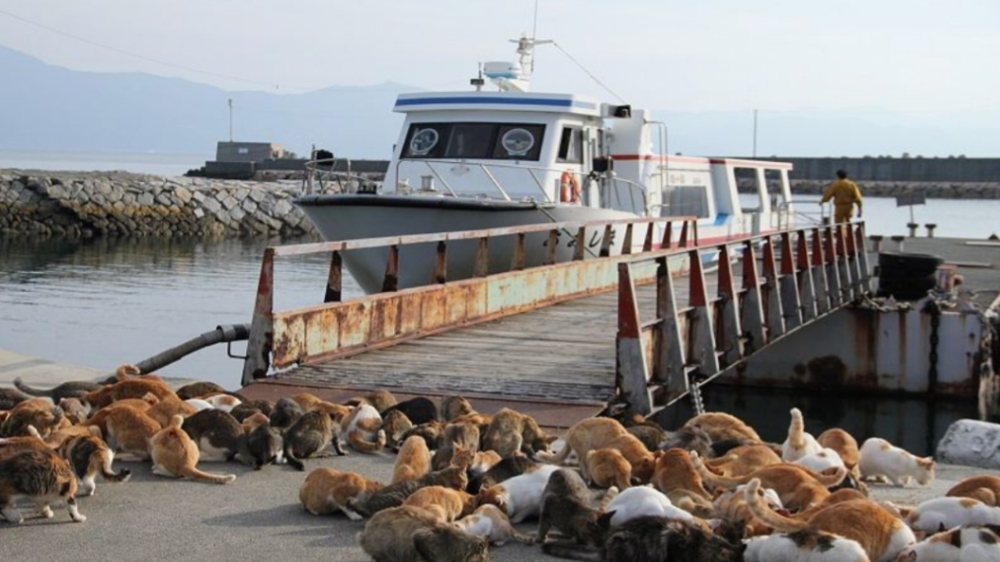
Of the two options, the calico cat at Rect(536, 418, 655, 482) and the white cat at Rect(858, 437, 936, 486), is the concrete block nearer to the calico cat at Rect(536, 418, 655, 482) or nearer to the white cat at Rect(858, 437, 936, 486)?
the white cat at Rect(858, 437, 936, 486)

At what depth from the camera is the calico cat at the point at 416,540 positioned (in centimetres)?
564

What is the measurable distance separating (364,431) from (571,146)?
50.6ft

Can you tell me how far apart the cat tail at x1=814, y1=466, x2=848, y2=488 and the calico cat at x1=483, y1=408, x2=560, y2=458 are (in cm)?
175

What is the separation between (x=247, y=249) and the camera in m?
54.0

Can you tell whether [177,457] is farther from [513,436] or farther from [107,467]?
[513,436]

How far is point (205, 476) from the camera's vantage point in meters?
7.47

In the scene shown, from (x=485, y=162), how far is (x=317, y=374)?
12.1m

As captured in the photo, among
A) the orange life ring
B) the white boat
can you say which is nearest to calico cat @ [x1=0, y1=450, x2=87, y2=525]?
the white boat

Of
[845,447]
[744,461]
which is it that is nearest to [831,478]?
[744,461]

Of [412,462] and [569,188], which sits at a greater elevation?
[569,188]

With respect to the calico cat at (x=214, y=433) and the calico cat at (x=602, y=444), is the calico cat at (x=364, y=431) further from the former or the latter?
the calico cat at (x=602, y=444)

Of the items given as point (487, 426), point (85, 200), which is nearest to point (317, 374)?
point (487, 426)

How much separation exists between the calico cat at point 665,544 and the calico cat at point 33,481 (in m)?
2.45

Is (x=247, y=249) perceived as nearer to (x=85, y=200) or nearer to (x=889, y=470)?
(x=85, y=200)
